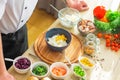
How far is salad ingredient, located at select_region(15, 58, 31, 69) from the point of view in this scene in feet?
3.40

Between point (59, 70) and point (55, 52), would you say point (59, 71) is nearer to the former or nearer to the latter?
point (59, 70)

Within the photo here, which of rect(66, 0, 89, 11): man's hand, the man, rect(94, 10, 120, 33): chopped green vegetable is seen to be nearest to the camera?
the man

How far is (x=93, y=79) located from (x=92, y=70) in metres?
0.04

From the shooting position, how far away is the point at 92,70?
1097 millimetres

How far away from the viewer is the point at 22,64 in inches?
41.3

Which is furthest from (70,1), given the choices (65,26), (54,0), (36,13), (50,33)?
(36,13)

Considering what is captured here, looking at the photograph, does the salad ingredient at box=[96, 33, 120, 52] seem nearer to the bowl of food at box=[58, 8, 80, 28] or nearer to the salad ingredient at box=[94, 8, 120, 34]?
the salad ingredient at box=[94, 8, 120, 34]

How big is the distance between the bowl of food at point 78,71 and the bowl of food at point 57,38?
11 cm

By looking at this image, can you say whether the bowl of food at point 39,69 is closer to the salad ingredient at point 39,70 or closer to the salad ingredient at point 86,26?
the salad ingredient at point 39,70

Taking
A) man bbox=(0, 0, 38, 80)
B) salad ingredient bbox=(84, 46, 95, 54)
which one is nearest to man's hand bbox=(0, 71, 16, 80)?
man bbox=(0, 0, 38, 80)

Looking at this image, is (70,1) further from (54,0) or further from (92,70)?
(54,0)

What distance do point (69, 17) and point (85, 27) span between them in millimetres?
116

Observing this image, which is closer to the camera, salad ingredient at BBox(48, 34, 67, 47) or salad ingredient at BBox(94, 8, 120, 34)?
salad ingredient at BBox(48, 34, 67, 47)


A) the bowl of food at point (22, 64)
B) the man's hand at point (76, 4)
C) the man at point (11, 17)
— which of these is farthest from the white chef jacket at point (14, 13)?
the man's hand at point (76, 4)
